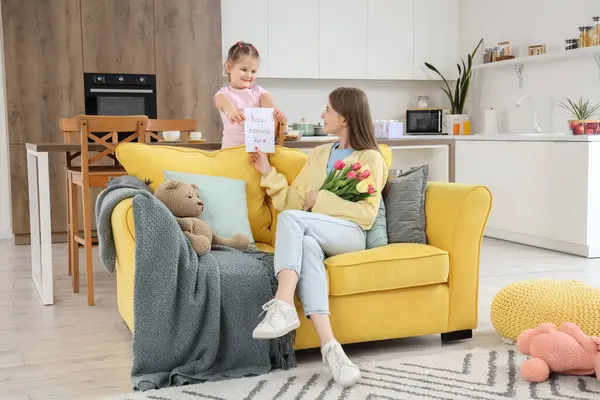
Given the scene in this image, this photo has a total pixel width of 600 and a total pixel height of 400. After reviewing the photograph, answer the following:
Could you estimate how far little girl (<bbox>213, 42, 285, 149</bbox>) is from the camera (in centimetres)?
335

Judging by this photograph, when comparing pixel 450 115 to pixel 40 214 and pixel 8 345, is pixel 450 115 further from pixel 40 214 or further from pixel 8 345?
pixel 8 345

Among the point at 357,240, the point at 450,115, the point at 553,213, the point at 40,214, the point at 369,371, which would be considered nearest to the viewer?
the point at 369,371

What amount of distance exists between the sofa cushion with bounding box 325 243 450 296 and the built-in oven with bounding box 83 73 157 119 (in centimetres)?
356

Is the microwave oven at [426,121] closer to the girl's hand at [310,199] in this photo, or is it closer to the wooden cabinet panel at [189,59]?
the wooden cabinet panel at [189,59]

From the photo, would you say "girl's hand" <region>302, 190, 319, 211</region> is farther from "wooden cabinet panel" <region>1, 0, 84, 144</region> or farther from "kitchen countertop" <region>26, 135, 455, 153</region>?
"wooden cabinet panel" <region>1, 0, 84, 144</region>

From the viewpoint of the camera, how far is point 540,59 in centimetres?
572

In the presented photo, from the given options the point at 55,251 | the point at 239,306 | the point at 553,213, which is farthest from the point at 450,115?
the point at 239,306

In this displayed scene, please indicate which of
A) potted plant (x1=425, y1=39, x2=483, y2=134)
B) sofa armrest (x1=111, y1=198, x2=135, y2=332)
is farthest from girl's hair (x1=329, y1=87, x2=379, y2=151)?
potted plant (x1=425, y1=39, x2=483, y2=134)

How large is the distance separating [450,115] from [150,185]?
4210 millimetres

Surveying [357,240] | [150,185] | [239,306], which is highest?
[150,185]

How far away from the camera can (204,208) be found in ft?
9.75

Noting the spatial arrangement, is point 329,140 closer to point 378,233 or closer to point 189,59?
point 378,233

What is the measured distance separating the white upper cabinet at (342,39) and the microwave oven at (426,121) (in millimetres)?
597

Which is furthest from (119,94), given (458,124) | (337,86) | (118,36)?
(458,124)
